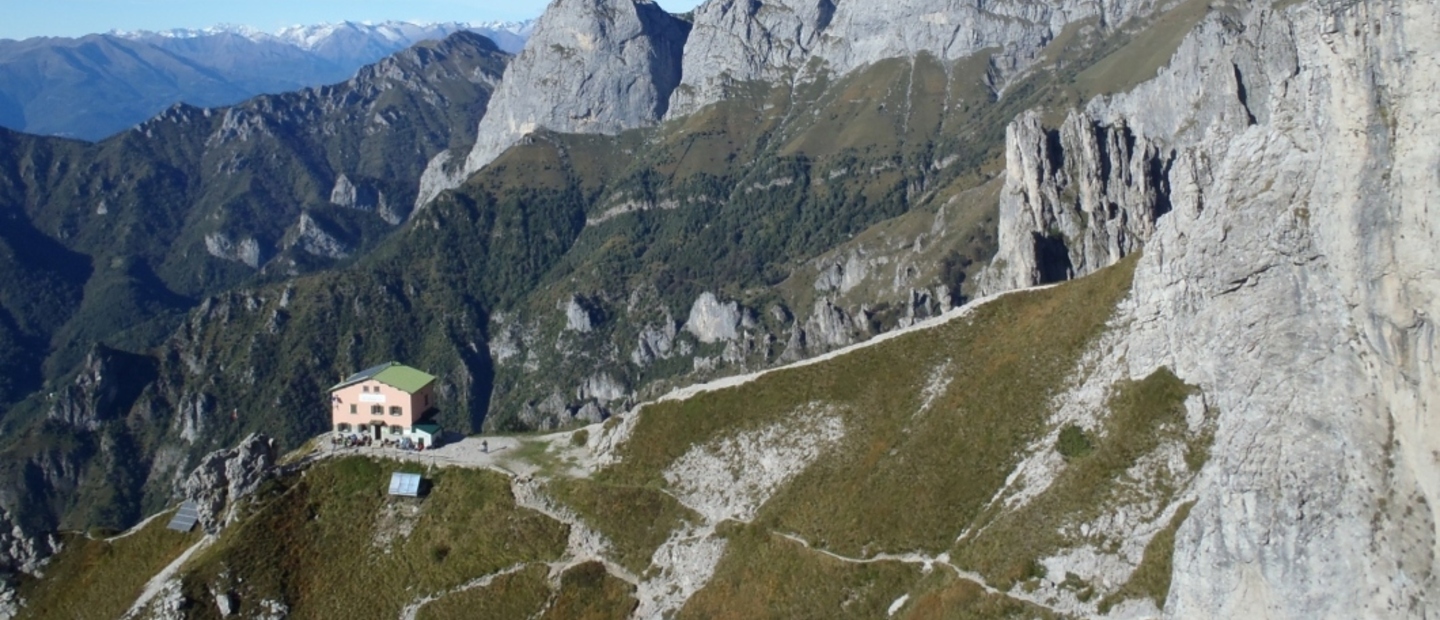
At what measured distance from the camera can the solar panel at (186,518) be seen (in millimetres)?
91562

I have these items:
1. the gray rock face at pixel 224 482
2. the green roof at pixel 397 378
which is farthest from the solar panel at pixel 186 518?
the green roof at pixel 397 378

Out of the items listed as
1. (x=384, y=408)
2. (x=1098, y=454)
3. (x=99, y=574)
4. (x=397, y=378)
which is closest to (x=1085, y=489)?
(x=1098, y=454)

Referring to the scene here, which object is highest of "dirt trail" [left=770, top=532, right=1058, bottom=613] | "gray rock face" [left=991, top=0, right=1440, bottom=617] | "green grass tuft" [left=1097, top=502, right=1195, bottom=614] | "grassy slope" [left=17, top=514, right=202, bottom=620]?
"gray rock face" [left=991, top=0, right=1440, bottom=617]

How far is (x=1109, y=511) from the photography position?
5922cm

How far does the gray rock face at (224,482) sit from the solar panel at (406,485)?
11.4 m

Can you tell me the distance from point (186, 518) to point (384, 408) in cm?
1840

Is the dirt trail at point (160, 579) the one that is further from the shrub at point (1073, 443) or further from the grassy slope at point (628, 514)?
the shrub at point (1073, 443)

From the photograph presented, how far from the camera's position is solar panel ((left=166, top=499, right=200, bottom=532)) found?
300 ft

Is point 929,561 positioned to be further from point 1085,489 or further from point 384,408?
point 384,408

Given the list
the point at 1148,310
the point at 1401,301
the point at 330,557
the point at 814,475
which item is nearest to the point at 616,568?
the point at 814,475

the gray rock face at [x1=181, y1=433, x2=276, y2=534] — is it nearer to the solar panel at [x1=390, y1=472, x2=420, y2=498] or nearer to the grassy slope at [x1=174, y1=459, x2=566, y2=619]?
the grassy slope at [x1=174, y1=459, x2=566, y2=619]

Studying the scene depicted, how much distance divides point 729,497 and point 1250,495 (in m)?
41.1

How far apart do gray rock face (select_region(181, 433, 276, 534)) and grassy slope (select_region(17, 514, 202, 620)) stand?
340 cm

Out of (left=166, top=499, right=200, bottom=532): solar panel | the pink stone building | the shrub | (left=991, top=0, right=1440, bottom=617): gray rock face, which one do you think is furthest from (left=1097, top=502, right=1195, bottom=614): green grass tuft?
(left=166, top=499, right=200, bottom=532): solar panel
